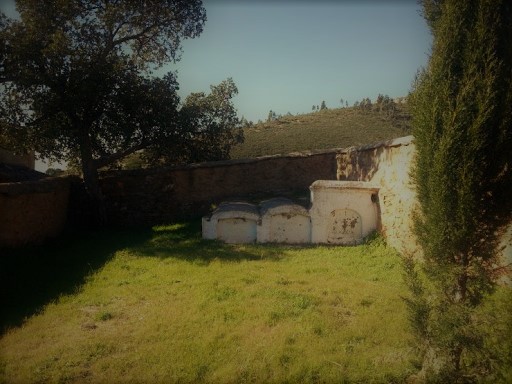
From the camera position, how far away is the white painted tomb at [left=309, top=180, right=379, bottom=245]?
13.4 m

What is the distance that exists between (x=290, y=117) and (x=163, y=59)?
3716cm

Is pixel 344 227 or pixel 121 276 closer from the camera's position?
pixel 121 276

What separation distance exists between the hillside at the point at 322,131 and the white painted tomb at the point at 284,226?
23.1 meters

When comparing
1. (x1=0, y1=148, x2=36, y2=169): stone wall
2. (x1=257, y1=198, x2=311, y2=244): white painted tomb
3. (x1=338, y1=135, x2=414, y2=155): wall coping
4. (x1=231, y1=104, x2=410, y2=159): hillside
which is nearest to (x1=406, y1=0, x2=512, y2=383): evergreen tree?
(x1=338, y1=135, x2=414, y2=155): wall coping

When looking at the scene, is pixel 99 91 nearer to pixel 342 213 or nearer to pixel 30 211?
pixel 30 211

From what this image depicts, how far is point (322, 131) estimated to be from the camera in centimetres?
4328

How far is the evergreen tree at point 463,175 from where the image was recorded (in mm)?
4973

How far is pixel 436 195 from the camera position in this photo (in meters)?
5.36

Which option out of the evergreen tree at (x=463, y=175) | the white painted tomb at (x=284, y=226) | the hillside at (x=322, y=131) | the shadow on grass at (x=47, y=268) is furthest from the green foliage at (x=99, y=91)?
the hillside at (x=322, y=131)

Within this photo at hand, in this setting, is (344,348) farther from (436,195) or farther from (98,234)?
(98,234)

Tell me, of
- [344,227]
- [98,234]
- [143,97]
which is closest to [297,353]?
[344,227]

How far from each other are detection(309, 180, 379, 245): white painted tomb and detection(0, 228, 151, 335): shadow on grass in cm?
747

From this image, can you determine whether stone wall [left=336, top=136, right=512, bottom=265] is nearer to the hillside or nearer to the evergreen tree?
the evergreen tree

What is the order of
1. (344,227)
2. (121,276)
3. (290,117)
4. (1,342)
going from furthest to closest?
(290,117)
(344,227)
(121,276)
(1,342)
